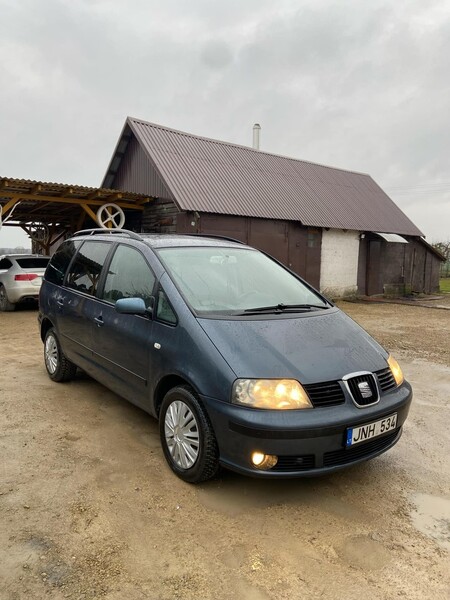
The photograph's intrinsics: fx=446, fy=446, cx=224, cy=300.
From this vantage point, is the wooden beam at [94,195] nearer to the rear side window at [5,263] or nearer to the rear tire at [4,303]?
the rear side window at [5,263]

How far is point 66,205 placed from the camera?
Result: 14758 millimetres

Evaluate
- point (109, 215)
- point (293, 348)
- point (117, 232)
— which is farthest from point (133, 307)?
point (109, 215)

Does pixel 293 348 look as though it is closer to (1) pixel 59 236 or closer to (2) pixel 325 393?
(2) pixel 325 393

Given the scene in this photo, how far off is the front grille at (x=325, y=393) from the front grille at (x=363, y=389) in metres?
0.09

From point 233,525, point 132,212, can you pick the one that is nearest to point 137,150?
point 132,212

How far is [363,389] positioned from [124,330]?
6.26 feet

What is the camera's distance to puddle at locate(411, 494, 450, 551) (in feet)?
8.40

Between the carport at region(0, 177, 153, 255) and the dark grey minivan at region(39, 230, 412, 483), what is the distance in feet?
29.0

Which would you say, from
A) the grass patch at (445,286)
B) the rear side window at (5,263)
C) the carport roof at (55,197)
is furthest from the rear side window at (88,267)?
the grass patch at (445,286)

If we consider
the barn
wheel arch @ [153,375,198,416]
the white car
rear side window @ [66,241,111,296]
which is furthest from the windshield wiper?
the barn

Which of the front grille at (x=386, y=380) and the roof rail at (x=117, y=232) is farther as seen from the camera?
the roof rail at (x=117, y=232)

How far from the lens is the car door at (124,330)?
3441mm

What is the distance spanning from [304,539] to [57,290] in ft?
12.3

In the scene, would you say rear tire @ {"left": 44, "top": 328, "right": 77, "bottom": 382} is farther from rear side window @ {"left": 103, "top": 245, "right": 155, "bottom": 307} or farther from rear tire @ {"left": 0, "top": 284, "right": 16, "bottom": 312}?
rear tire @ {"left": 0, "top": 284, "right": 16, "bottom": 312}
